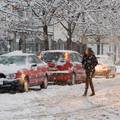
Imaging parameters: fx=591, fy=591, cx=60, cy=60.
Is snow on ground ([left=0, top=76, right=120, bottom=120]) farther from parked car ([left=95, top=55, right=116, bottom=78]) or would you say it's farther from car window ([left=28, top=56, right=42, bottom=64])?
parked car ([left=95, top=55, right=116, bottom=78])

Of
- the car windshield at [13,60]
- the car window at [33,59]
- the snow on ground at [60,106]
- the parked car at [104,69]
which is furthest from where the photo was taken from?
the parked car at [104,69]

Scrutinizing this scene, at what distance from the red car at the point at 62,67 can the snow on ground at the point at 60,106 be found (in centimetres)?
478

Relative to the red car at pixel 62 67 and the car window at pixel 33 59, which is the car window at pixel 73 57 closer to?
the red car at pixel 62 67

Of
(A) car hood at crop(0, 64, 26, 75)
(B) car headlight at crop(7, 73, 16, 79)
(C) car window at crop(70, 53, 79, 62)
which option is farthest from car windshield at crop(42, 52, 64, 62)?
(B) car headlight at crop(7, 73, 16, 79)

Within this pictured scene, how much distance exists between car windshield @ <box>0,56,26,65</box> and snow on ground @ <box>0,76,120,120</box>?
196 centimetres

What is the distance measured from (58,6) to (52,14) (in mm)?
730

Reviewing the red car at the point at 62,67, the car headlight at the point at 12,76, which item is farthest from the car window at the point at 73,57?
the car headlight at the point at 12,76

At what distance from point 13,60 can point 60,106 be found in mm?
7193

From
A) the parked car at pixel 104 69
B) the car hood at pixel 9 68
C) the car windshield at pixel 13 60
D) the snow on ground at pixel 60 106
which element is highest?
the car windshield at pixel 13 60

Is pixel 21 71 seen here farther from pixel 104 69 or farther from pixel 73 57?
pixel 104 69

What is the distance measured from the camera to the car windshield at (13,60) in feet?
77.6

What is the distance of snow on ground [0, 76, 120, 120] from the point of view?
14594 millimetres

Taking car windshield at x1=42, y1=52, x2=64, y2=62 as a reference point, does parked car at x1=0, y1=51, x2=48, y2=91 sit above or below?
below

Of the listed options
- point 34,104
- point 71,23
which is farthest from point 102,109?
point 71,23
